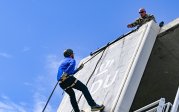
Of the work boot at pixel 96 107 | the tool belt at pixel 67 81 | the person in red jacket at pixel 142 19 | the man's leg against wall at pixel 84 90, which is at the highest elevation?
the person in red jacket at pixel 142 19

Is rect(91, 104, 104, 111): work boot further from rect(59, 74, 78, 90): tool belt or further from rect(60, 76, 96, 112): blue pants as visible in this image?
rect(59, 74, 78, 90): tool belt

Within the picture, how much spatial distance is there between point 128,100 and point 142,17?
3.47m

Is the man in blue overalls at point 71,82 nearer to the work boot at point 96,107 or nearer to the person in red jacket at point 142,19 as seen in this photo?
the work boot at point 96,107

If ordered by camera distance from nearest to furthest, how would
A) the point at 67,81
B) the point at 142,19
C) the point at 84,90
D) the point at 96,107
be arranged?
the point at 84,90
the point at 67,81
the point at 96,107
the point at 142,19

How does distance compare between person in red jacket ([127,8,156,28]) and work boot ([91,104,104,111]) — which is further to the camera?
person in red jacket ([127,8,156,28])

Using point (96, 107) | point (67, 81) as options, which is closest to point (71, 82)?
point (67, 81)

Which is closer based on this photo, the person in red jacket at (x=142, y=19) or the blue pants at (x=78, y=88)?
the blue pants at (x=78, y=88)

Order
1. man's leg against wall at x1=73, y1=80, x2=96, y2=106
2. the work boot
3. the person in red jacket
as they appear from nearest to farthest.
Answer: man's leg against wall at x1=73, y1=80, x2=96, y2=106 → the work boot → the person in red jacket

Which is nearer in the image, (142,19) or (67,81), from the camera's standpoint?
(67,81)

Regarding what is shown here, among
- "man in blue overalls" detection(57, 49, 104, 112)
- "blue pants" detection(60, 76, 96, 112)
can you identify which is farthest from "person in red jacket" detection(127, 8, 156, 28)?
"blue pants" detection(60, 76, 96, 112)

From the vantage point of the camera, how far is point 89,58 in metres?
16.9

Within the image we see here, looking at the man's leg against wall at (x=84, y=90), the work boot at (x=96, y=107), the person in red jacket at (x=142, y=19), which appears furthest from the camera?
the person in red jacket at (x=142, y=19)

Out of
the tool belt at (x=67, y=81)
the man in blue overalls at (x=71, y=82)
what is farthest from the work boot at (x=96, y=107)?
the tool belt at (x=67, y=81)

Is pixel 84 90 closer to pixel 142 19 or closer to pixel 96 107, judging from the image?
pixel 96 107
